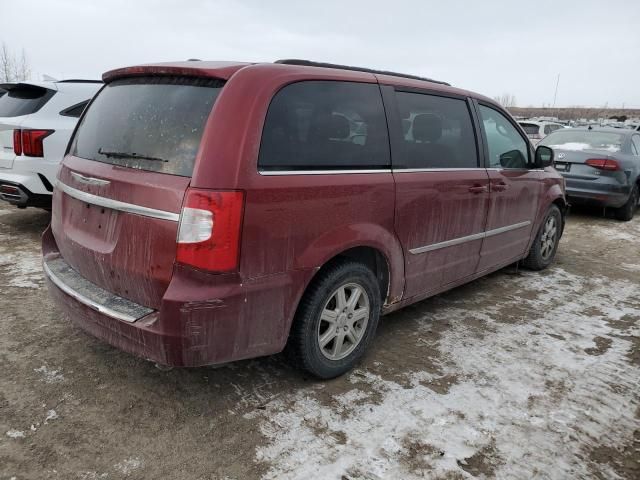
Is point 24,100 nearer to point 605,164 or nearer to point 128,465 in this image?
point 128,465

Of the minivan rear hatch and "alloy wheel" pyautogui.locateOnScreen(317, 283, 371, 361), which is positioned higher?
the minivan rear hatch

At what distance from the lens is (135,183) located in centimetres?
230

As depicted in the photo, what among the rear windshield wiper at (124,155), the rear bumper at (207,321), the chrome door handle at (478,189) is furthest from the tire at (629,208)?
the rear windshield wiper at (124,155)

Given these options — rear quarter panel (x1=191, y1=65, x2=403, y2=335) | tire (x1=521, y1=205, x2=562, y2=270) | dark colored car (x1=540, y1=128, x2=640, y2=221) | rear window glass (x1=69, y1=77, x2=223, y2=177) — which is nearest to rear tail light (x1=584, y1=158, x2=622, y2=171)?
dark colored car (x1=540, y1=128, x2=640, y2=221)

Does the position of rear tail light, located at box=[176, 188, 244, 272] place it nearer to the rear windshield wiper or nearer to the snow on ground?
the rear windshield wiper

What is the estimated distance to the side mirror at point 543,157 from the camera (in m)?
4.58

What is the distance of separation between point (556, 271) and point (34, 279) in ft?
16.5

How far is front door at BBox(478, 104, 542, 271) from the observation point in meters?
3.95

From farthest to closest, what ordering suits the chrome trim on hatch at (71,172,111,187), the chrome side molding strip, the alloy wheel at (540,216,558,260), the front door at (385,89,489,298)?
the alloy wheel at (540,216,558,260), the chrome side molding strip, the front door at (385,89,489,298), the chrome trim on hatch at (71,172,111,187)

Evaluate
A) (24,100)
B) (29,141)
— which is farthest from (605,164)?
(24,100)

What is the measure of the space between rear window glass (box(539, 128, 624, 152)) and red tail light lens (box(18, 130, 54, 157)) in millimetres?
7396

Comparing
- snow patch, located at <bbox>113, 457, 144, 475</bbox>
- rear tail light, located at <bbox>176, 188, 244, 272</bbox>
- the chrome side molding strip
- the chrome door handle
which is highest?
the chrome door handle

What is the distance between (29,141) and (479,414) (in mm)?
4884

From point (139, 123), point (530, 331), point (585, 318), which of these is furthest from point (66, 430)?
point (585, 318)
